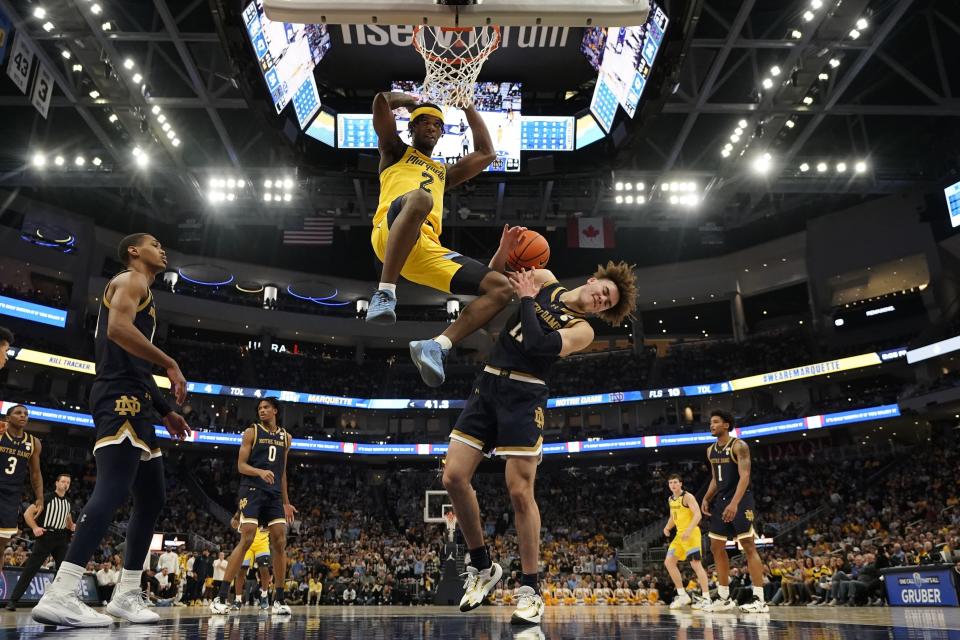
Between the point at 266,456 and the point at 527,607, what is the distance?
15.2 feet

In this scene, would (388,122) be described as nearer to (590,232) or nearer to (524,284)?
(524,284)

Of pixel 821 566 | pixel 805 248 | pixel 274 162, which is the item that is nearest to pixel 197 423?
pixel 274 162

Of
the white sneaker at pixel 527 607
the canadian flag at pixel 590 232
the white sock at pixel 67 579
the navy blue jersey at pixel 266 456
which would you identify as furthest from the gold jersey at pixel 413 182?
the canadian flag at pixel 590 232

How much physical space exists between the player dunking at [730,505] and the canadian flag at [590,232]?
12.9 meters

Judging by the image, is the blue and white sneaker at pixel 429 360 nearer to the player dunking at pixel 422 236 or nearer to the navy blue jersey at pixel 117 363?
the player dunking at pixel 422 236

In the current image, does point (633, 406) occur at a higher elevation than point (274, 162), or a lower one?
lower

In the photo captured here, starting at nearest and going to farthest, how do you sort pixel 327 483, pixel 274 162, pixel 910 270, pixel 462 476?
1. pixel 462 476
2. pixel 274 162
3. pixel 910 270
4. pixel 327 483

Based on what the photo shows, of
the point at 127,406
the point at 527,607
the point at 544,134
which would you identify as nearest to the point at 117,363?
the point at 127,406

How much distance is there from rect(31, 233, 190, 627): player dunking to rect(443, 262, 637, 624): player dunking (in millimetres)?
1805

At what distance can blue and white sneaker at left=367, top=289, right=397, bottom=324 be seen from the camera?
4.27 m

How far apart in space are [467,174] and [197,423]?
30.4 meters

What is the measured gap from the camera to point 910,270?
28734mm

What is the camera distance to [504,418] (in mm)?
4430

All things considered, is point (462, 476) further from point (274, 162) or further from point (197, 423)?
point (197, 423)
